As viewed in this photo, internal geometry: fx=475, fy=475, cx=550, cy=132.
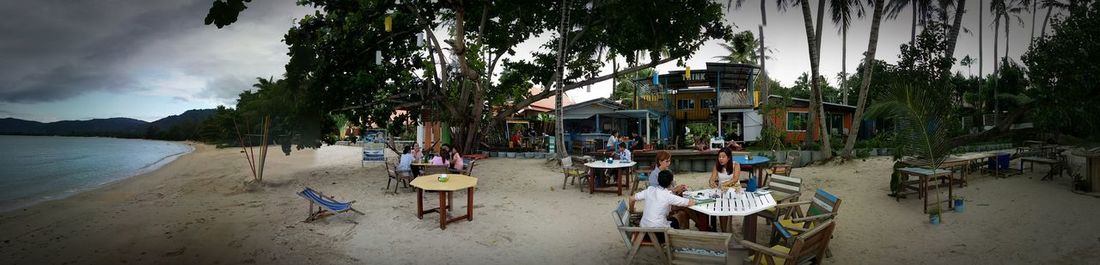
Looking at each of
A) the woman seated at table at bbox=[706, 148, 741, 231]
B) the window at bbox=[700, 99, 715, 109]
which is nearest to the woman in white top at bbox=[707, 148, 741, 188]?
the woman seated at table at bbox=[706, 148, 741, 231]

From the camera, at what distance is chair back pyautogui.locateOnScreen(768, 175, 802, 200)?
20.2ft

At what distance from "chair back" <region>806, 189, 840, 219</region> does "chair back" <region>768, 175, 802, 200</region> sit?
→ 74 cm

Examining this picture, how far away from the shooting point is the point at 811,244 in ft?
11.9

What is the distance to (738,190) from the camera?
5.61m

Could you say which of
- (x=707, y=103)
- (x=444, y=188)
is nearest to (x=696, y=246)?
→ (x=444, y=188)

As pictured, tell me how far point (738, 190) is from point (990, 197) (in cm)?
618

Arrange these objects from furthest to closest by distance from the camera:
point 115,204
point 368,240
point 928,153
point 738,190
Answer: point 115,204
point 928,153
point 368,240
point 738,190

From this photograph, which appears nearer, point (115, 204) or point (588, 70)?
point (115, 204)

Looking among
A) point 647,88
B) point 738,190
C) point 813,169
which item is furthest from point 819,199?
point 647,88

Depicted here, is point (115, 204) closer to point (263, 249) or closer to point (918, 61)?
point (263, 249)

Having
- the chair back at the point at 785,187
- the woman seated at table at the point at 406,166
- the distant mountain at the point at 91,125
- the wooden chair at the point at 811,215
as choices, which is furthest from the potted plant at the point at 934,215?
the distant mountain at the point at 91,125

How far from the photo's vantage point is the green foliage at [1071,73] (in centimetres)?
812

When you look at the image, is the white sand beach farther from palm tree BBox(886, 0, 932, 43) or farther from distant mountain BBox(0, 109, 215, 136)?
palm tree BBox(886, 0, 932, 43)

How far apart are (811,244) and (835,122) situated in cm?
2525
